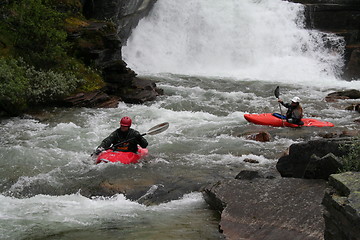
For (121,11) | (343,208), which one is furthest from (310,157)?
(121,11)

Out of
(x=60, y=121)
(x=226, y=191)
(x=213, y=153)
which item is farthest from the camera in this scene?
(x=60, y=121)

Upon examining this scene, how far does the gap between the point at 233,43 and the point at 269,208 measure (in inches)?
827

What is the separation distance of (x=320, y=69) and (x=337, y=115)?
1062 centimetres

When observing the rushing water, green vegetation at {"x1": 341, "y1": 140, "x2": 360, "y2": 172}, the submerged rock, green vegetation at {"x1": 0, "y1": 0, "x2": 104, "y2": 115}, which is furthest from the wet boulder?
green vegetation at {"x1": 0, "y1": 0, "x2": 104, "y2": 115}

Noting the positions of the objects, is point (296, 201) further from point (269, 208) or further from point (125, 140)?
point (125, 140)

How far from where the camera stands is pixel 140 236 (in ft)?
14.9

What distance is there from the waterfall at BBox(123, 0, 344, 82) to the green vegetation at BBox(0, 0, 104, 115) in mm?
8869

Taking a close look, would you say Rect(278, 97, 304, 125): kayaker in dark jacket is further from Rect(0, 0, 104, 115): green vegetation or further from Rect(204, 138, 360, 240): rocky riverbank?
Rect(0, 0, 104, 115): green vegetation

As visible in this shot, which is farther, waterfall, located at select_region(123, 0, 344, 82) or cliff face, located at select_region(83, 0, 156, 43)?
waterfall, located at select_region(123, 0, 344, 82)

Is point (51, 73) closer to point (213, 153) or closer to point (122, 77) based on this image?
point (122, 77)

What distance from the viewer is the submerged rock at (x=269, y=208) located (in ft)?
13.7

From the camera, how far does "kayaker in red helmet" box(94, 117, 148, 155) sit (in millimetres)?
7934

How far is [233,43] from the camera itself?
81.4 ft

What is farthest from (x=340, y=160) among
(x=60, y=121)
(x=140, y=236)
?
(x=60, y=121)
